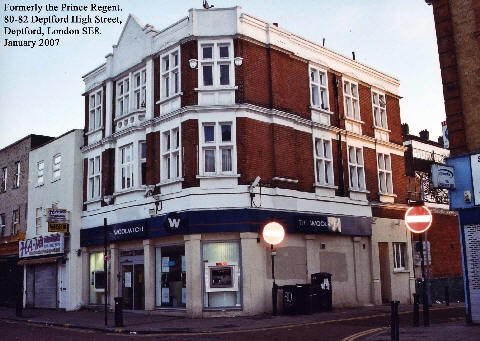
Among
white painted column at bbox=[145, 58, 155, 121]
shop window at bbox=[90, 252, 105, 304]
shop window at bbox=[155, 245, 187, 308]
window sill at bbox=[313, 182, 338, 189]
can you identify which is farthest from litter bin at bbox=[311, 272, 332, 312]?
shop window at bbox=[90, 252, 105, 304]

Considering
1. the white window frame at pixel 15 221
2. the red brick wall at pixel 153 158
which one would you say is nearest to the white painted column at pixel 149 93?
the red brick wall at pixel 153 158

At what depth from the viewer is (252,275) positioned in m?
20.6

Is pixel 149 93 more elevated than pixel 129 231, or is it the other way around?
pixel 149 93

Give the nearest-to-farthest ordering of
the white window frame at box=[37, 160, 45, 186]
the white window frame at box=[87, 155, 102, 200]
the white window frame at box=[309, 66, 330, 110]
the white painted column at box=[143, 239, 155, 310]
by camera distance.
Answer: the white painted column at box=[143, 239, 155, 310] < the white window frame at box=[309, 66, 330, 110] < the white window frame at box=[87, 155, 102, 200] < the white window frame at box=[37, 160, 45, 186]

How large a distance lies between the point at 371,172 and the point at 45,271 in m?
18.5

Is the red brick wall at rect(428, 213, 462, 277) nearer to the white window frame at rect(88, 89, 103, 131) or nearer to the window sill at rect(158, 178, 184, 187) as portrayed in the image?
the window sill at rect(158, 178, 184, 187)

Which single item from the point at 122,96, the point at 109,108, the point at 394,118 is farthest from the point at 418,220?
the point at 109,108

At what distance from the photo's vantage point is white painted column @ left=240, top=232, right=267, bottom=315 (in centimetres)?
2036

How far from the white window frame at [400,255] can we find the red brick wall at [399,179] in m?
2.38

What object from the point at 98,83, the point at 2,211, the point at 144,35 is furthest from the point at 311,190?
the point at 2,211

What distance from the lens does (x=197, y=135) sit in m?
21.6

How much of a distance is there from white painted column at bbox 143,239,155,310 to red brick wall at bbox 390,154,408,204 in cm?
1366

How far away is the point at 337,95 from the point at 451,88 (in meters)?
10.5

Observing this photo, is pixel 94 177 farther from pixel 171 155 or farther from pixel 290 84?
pixel 290 84
